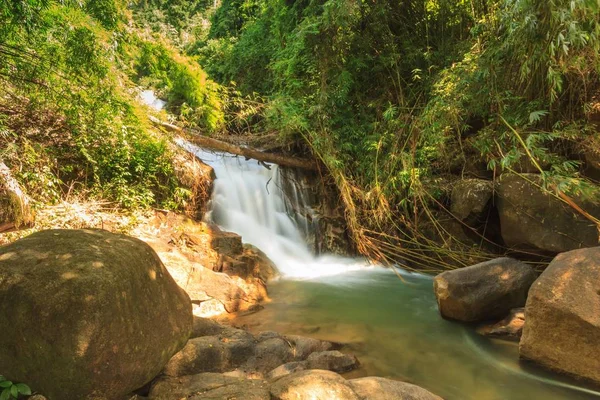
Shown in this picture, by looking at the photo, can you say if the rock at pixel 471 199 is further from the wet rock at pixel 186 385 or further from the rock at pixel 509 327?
the wet rock at pixel 186 385

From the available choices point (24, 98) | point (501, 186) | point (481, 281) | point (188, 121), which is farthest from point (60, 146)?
point (501, 186)

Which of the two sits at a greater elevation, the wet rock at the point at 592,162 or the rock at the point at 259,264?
the wet rock at the point at 592,162

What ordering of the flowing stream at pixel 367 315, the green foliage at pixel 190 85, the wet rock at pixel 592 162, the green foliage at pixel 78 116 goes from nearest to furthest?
1. the flowing stream at pixel 367 315
2. the green foliage at pixel 78 116
3. the wet rock at pixel 592 162
4. the green foliage at pixel 190 85

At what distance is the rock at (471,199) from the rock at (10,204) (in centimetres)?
658

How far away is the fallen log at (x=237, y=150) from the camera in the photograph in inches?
313

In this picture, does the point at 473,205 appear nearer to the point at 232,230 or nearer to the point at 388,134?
the point at 388,134

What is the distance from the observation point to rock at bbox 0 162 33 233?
4324mm

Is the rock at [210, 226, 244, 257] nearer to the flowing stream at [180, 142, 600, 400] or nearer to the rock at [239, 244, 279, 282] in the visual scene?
the rock at [239, 244, 279, 282]

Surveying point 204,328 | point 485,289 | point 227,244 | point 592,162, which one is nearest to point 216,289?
point 227,244

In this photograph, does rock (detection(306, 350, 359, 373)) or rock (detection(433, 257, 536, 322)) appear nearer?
rock (detection(306, 350, 359, 373))

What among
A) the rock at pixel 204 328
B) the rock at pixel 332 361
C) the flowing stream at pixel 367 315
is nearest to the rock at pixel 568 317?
the flowing stream at pixel 367 315

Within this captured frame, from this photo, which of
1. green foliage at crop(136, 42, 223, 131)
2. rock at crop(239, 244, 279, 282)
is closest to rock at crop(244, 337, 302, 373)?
rock at crop(239, 244, 279, 282)

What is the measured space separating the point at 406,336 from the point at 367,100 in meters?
5.45

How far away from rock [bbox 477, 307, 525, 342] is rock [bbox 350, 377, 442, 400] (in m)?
2.20
